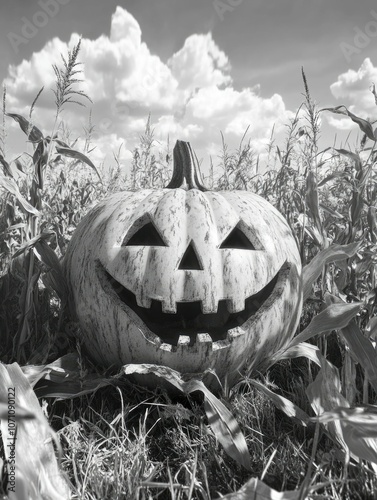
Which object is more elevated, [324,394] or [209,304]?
[209,304]

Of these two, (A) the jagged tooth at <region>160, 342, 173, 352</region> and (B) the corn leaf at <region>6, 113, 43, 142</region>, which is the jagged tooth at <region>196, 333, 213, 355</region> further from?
(B) the corn leaf at <region>6, 113, 43, 142</region>

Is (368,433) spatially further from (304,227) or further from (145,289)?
(304,227)

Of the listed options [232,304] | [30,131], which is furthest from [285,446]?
[30,131]

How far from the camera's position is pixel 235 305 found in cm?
200

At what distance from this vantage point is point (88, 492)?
1.40 meters

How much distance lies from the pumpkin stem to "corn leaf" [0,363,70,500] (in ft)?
4.64

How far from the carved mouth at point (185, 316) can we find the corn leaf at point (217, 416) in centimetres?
19

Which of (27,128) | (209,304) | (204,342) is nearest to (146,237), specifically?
(209,304)

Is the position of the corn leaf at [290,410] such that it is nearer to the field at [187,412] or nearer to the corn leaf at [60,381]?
the field at [187,412]

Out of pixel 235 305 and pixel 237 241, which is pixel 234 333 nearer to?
pixel 235 305

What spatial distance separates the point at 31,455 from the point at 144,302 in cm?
78

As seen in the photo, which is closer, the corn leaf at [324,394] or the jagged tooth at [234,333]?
the corn leaf at [324,394]

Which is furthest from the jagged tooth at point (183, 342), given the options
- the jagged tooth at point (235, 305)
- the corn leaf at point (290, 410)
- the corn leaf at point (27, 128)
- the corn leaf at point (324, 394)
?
the corn leaf at point (27, 128)

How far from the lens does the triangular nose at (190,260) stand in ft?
6.73
